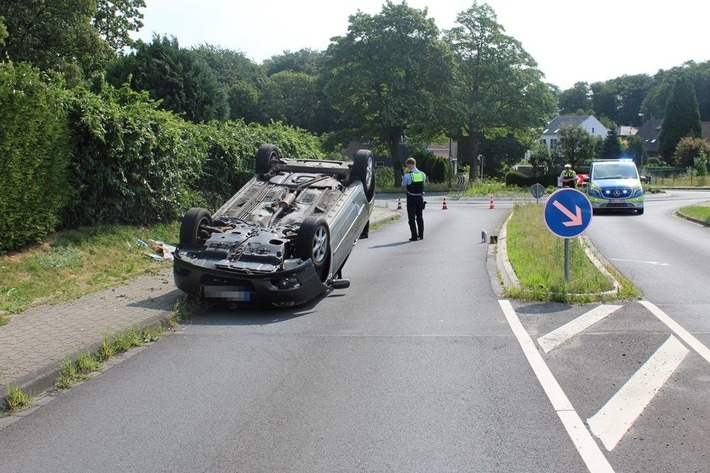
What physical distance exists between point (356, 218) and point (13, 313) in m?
4.84

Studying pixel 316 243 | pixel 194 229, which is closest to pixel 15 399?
pixel 194 229

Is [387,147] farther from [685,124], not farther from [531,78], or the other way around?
[685,124]

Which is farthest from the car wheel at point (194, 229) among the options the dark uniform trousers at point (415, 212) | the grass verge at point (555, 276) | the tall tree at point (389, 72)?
the tall tree at point (389, 72)

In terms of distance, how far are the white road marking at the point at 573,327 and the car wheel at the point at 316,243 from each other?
301 centimetres

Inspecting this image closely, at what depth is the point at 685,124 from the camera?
86.9 m

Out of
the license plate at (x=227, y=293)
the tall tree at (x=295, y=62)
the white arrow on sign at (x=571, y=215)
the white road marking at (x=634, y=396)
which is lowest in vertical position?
the white road marking at (x=634, y=396)

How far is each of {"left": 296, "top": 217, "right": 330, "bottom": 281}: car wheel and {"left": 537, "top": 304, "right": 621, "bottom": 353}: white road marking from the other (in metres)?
3.01

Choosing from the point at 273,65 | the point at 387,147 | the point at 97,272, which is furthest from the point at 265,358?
the point at 273,65

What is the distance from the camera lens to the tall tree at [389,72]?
57.4 metres

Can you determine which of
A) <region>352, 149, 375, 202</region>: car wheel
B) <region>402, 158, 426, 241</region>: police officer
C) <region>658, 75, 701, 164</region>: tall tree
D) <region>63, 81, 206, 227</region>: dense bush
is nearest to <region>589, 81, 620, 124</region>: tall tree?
<region>658, 75, 701, 164</region>: tall tree

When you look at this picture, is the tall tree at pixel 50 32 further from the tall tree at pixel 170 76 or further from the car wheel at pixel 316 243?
Result: the car wheel at pixel 316 243

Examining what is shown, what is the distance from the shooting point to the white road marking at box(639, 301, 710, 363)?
277 inches

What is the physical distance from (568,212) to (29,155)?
300 inches

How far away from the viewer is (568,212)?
33.7 feet
